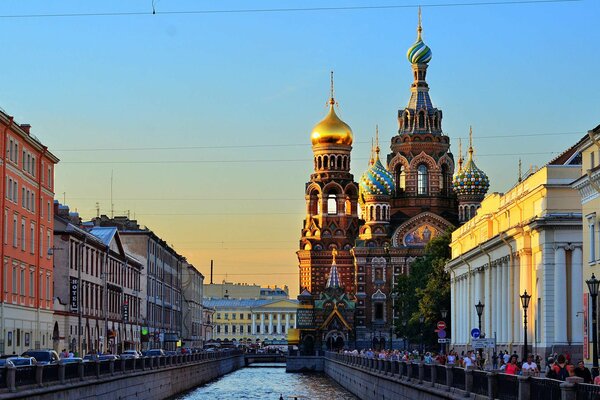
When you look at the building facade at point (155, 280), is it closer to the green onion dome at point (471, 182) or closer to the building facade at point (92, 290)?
the building facade at point (92, 290)

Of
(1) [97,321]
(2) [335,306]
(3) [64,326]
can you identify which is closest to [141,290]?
(1) [97,321]

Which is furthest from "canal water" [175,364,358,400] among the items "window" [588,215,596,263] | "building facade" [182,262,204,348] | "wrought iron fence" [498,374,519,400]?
"building facade" [182,262,204,348]

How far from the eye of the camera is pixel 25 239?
69125 mm

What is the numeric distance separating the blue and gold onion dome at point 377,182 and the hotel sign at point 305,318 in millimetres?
17150

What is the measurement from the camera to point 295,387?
92438mm

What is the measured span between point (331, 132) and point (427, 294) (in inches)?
2969

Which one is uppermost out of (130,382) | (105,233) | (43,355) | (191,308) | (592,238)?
(105,233)

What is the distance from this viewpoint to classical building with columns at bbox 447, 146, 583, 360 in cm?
6138

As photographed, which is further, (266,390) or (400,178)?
(400,178)

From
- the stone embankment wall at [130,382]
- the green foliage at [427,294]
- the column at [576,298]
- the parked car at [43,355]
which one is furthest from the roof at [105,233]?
the parked car at [43,355]

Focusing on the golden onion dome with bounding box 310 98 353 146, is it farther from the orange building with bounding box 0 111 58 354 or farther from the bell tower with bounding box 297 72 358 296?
the orange building with bounding box 0 111 58 354

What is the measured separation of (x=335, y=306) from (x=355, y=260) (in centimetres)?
1096

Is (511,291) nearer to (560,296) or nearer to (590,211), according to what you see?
(560,296)

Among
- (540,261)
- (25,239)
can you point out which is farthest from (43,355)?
(540,261)
